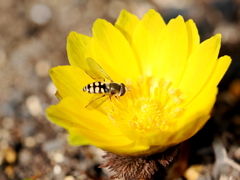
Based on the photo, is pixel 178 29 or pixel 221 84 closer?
pixel 178 29

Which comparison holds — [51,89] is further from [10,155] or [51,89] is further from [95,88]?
[95,88]

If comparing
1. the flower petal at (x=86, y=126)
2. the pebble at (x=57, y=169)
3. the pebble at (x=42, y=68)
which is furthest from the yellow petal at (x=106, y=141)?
the pebble at (x=42, y=68)

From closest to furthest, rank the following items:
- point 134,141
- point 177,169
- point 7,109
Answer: point 134,141, point 177,169, point 7,109

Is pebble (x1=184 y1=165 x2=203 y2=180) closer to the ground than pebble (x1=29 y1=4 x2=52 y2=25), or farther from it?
Result: closer to the ground

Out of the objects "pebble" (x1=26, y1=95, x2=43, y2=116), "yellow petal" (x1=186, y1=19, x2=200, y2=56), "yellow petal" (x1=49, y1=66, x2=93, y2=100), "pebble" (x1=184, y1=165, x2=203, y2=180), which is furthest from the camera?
"pebble" (x1=26, y1=95, x2=43, y2=116)

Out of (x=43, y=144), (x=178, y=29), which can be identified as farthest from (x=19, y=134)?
(x=178, y=29)

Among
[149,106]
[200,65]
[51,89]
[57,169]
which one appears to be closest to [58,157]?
[57,169]

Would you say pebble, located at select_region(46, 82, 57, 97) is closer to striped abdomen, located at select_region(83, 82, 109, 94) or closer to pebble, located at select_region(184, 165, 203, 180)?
striped abdomen, located at select_region(83, 82, 109, 94)

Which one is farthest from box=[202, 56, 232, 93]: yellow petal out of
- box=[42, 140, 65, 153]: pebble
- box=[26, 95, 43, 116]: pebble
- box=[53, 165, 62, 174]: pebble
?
box=[26, 95, 43, 116]: pebble

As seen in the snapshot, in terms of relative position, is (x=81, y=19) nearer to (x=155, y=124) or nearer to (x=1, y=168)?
(x=1, y=168)
